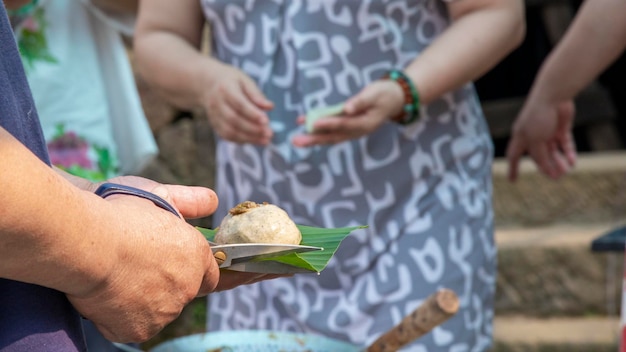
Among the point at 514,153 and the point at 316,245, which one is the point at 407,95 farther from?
the point at 316,245

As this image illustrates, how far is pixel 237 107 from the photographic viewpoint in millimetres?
2260

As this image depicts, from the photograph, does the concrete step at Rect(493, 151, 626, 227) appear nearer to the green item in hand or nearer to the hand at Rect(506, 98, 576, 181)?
the hand at Rect(506, 98, 576, 181)

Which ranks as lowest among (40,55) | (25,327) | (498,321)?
(498,321)

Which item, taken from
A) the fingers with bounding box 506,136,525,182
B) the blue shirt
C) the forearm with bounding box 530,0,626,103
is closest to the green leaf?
the blue shirt

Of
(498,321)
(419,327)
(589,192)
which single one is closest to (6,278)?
(419,327)

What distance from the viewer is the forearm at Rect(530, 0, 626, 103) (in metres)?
2.37

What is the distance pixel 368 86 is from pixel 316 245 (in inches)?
34.4

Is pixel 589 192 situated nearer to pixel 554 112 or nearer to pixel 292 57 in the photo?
pixel 554 112

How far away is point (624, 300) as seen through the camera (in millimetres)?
1773

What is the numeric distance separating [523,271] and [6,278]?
3.42 m

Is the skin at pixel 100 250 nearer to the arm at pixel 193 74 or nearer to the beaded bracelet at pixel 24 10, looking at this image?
the arm at pixel 193 74

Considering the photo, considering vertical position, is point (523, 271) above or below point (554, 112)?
below

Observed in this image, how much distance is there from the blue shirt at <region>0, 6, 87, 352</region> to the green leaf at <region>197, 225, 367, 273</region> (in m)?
0.27

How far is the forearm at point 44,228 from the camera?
3.28 feet
